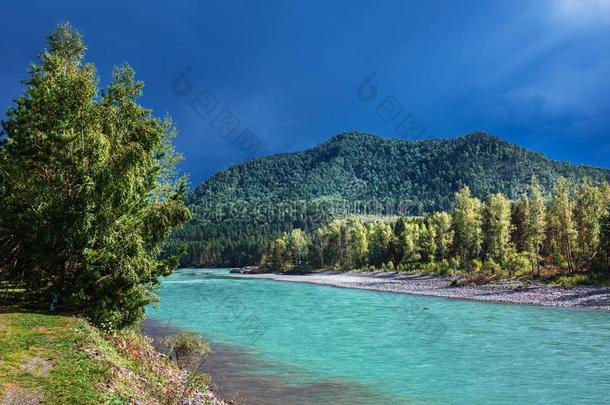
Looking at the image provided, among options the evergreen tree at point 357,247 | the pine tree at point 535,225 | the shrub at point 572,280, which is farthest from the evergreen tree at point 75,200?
the evergreen tree at point 357,247

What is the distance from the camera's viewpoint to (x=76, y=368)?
16.4 m

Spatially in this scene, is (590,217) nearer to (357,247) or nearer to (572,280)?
(572,280)

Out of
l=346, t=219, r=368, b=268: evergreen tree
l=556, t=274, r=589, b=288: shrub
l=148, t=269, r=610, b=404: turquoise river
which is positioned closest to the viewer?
l=148, t=269, r=610, b=404: turquoise river

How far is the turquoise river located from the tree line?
24.8 metres

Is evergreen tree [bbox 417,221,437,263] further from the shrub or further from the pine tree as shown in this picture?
the shrub

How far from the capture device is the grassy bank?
1417cm

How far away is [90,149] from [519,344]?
116ft

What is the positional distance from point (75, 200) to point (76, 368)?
34.2 feet

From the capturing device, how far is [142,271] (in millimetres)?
26438

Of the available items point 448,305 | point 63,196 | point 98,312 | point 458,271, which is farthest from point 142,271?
point 458,271

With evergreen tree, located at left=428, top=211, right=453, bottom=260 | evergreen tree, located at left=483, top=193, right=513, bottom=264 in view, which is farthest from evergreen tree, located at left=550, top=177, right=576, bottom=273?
evergreen tree, located at left=428, top=211, right=453, bottom=260

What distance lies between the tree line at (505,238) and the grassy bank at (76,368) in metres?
71.6

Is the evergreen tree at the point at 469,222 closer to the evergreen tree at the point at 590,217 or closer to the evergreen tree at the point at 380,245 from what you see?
the evergreen tree at the point at 590,217

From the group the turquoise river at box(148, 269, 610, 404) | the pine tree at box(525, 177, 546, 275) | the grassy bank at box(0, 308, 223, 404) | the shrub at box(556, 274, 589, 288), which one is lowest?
the turquoise river at box(148, 269, 610, 404)
